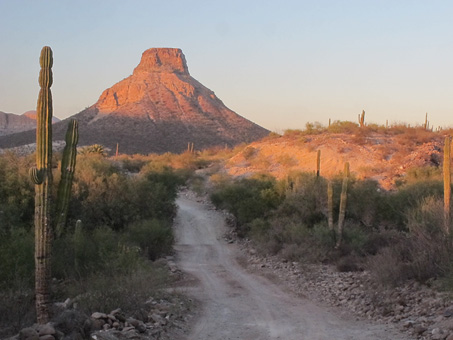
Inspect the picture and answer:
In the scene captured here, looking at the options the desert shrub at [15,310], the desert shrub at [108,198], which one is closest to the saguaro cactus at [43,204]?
the desert shrub at [15,310]

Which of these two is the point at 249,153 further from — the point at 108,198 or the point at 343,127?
the point at 108,198

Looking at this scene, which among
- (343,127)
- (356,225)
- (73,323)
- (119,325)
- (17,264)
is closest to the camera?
(73,323)

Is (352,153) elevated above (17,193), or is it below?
above

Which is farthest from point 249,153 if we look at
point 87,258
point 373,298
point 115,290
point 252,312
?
point 115,290

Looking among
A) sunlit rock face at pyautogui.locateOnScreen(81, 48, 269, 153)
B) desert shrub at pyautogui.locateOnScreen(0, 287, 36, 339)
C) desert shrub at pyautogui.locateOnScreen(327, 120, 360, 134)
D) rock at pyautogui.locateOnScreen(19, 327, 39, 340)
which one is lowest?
desert shrub at pyautogui.locateOnScreen(0, 287, 36, 339)

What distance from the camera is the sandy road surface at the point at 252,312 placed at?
10.1m

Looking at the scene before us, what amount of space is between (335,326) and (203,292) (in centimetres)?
462

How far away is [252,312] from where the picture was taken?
1204cm

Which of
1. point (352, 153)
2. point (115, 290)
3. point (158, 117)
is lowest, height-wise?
point (115, 290)

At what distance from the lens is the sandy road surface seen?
10055mm

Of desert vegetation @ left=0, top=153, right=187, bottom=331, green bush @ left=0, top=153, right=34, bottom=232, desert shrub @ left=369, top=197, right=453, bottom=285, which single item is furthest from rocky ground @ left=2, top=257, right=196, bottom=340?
green bush @ left=0, top=153, right=34, bottom=232

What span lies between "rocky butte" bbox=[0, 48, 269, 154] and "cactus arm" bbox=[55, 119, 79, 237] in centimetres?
6178

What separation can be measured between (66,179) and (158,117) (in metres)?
73.5

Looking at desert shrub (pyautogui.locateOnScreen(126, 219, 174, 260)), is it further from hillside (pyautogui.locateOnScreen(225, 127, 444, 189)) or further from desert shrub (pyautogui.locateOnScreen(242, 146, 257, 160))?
desert shrub (pyautogui.locateOnScreen(242, 146, 257, 160))
